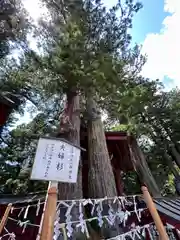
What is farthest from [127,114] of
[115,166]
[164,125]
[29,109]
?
[164,125]

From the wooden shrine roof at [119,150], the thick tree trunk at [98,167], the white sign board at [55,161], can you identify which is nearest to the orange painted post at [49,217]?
the white sign board at [55,161]

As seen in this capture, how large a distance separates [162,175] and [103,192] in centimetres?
935

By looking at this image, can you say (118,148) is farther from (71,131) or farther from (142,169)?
(71,131)

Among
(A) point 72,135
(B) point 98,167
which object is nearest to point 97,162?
(B) point 98,167

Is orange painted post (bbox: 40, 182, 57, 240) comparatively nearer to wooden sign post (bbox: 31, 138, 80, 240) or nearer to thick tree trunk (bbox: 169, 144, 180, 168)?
wooden sign post (bbox: 31, 138, 80, 240)

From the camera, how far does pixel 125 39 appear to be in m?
7.05

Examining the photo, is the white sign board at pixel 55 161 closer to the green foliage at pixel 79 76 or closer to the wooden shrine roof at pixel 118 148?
the green foliage at pixel 79 76

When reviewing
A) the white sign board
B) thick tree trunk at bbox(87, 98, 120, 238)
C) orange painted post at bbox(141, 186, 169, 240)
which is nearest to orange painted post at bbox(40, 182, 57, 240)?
the white sign board

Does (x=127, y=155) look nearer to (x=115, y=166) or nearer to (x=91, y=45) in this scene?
(x=115, y=166)

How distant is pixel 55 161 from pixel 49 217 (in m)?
0.57

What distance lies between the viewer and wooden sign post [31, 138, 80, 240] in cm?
179

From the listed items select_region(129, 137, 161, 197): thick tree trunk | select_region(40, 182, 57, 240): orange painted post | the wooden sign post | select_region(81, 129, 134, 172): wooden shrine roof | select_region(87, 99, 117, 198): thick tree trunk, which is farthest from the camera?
select_region(81, 129, 134, 172): wooden shrine roof

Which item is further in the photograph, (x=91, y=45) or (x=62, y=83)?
(x=91, y=45)

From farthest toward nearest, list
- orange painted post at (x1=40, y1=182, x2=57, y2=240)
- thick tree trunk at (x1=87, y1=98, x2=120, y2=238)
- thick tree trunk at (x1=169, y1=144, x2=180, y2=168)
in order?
thick tree trunk at (x1=169, y1=144, x2=180, y2=168) < thick tree trunk at (x1=87, y1=98, x2=120, y2=238) < orange painted post at (x1=40, y1=182, x2=57, y2=240)
